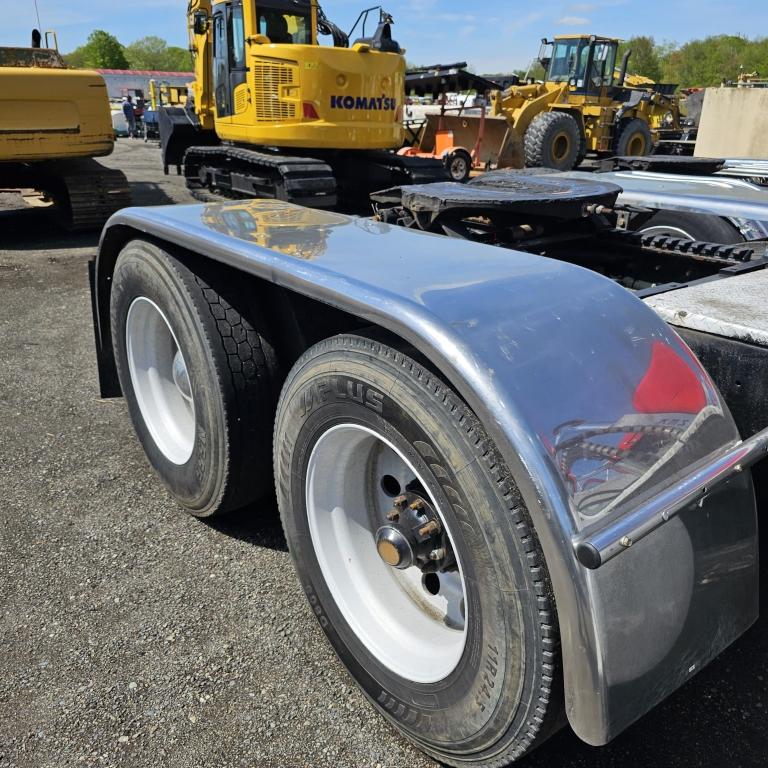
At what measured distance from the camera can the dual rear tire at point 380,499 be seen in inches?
53.6

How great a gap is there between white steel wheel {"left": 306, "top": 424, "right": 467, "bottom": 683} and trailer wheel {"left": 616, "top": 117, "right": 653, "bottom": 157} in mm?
16180

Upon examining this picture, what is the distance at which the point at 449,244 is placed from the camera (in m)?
1.92

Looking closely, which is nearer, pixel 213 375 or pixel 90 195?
pixel 213 375

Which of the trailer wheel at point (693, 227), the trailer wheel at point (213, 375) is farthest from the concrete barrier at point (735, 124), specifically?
the trailer wheel at point (213, 375)

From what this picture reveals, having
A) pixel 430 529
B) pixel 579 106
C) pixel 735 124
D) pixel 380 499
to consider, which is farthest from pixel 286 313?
pixel 579 106

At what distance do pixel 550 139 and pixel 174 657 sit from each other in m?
13.5

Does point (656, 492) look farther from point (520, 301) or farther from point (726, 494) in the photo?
point (520, 301)

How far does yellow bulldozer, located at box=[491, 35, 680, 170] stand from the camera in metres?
14.1

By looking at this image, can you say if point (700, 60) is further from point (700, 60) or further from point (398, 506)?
point (398, 506)

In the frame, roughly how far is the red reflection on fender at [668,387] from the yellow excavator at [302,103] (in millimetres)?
7018

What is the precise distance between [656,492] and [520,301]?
1.57 feet

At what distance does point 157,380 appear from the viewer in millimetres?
3092

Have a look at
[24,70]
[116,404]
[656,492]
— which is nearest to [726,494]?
[656,492]

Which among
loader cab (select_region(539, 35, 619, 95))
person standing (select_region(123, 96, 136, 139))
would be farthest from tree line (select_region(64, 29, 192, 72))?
loader cab (select_region(539, 35, 619, 95))
